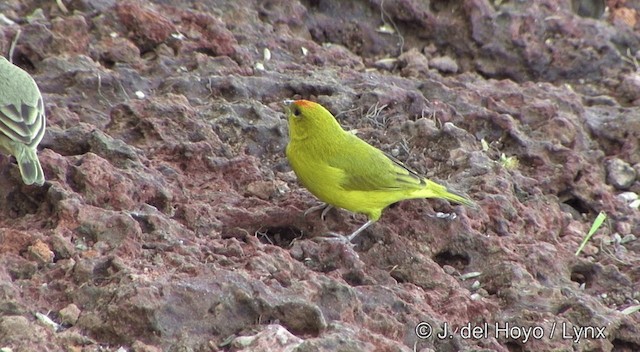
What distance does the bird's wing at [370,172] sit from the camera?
535cm

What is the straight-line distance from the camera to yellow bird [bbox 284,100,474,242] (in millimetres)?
5309

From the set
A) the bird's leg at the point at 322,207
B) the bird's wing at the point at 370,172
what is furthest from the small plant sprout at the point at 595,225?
the bird's leg at the point at 322,207

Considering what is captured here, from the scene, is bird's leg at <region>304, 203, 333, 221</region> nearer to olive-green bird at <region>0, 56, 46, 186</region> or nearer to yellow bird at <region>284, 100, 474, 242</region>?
yellow bird at <region>284, 100, 474, 242</region>

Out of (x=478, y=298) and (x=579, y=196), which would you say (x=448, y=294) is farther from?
(x=579, y=196)

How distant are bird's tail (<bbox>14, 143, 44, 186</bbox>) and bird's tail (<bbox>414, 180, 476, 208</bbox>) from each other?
2.02 metres

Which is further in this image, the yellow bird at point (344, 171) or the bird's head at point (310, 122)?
the bird's head at point (310, 122)

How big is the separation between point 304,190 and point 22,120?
64.7 inches

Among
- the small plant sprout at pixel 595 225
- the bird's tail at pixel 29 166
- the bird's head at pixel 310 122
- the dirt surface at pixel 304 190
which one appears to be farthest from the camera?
the small plant sprout at pixel 595 225

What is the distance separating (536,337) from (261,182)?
1.78m

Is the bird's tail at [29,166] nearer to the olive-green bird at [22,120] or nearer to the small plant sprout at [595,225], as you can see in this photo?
the olive-green bird at [22,120]

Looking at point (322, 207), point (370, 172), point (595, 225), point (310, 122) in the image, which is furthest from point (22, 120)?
point (595, 225)

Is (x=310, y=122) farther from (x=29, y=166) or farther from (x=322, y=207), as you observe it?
(x=29, y=166)

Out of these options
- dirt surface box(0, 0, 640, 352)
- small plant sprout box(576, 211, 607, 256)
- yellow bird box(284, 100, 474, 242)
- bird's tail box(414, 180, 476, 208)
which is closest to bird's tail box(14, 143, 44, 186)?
dirt surface box(0, 0, 640, 352)

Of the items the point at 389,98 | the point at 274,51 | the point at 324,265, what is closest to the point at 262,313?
the point at 324,265
